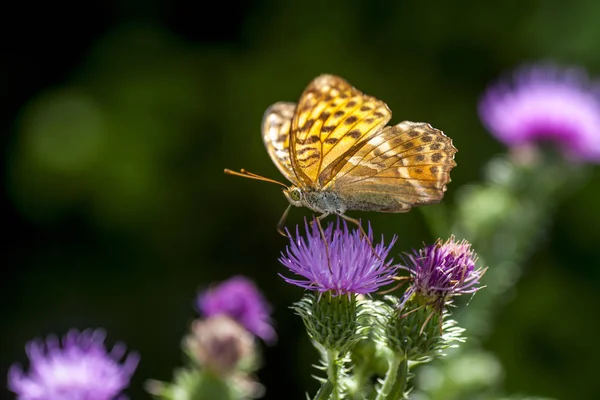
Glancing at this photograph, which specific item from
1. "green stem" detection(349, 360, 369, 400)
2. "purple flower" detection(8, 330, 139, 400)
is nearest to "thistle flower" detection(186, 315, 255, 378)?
"purple flower" detection(8, 330, 139, 400)

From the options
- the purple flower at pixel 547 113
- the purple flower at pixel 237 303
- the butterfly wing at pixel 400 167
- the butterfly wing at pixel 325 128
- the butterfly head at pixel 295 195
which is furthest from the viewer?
the purple flower at pixel 547 113

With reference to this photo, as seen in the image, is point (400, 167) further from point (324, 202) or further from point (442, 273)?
point (442, 273)

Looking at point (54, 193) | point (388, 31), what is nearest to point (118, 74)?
point (54, 193)

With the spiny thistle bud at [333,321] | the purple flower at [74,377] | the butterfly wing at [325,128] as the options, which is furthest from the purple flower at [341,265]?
the purple flower at [74,377]

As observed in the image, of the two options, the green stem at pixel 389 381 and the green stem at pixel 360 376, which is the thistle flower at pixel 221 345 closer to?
the green stem at pixel 360 376

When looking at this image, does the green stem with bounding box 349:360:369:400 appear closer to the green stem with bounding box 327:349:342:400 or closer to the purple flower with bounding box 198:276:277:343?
the green stem with bounding box 327:349:342:400
